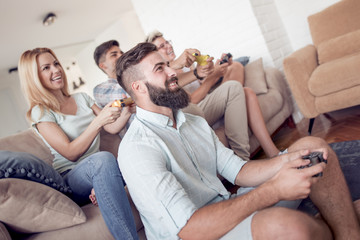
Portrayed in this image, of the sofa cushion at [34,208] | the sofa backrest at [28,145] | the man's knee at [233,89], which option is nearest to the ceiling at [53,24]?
the sofa backrest at [28,145]

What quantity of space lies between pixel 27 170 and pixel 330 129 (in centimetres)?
214

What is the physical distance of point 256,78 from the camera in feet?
8.73

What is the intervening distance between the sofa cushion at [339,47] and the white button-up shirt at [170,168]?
6.02 ft

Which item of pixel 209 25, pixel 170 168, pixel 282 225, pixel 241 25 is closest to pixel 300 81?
pixel 241 25

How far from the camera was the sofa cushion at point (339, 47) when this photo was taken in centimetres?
249

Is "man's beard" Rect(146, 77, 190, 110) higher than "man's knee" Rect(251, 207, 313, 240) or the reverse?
higher

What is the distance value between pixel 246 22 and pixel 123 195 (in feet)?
7.72

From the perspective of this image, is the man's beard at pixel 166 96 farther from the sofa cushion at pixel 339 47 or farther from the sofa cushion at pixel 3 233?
the sofa cushion at pixel 339 47

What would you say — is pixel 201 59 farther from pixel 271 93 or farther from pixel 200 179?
pixel 200 179

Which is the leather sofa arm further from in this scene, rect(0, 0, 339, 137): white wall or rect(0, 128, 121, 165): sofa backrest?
rect(0, 128, 121, 165): sofa backrest

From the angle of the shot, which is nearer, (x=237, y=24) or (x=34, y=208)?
(x=34, y=208)

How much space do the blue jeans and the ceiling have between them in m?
3.45

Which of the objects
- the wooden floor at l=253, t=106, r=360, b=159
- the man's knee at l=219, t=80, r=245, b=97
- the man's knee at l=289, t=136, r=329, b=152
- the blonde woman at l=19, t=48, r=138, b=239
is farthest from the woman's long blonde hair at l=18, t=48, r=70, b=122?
the wooden floor at l=253, t=106, r=360, b=159

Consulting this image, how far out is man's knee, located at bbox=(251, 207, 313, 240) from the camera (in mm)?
755
